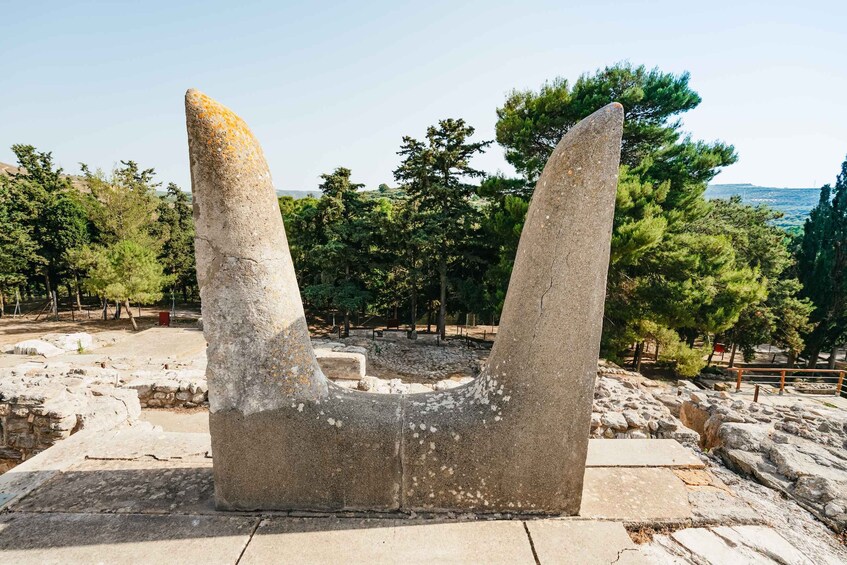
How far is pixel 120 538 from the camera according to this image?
2447 millimetres

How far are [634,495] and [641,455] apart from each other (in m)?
0.67

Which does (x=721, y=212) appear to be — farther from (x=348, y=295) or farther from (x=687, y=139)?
(x=348, y=295)

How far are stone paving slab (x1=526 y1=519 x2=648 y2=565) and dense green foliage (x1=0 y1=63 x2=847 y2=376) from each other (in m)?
9.00

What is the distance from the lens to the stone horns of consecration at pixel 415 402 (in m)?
2.48

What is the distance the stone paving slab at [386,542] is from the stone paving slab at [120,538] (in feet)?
0.34

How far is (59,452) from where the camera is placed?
3.46m

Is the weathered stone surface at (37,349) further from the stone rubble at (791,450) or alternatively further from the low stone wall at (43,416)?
the stone rubble at (791,450)

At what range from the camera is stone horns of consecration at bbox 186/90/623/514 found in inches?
97.7

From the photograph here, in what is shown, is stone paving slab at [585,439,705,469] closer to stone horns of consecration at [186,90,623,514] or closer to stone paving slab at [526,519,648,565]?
stone paving slab at [526,519,648,565]

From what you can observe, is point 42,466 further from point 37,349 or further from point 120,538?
point 37,349

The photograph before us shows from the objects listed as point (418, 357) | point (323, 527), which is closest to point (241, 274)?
point (323, 527)

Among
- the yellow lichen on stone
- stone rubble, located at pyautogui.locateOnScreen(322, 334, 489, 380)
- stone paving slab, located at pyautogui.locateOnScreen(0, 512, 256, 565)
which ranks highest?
the yellow lichen on stone

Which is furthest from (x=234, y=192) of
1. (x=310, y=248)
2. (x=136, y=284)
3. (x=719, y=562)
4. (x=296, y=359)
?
(x=136, y=284)

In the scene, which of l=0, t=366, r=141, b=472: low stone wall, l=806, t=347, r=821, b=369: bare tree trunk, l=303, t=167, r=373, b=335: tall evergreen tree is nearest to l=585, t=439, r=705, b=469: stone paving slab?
l=0, t=366, r=141, b=472: low stone wall
